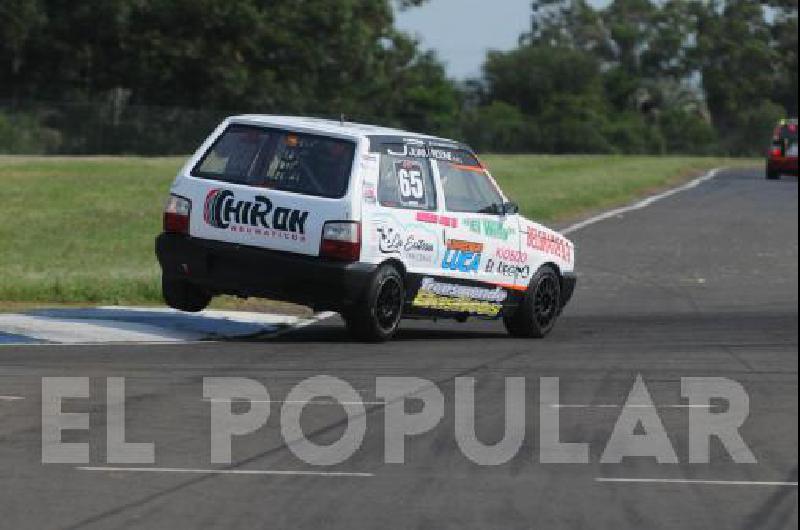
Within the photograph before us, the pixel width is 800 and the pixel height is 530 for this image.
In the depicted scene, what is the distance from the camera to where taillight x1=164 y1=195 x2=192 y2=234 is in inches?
634

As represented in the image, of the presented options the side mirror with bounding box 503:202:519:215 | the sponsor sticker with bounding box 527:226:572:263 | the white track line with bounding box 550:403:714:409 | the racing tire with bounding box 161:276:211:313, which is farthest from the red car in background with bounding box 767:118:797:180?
the white track line with bounding box 550:403:714:409

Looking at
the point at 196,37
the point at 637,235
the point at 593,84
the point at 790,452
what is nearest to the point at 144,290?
the point at 790,452

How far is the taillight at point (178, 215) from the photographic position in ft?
52.9

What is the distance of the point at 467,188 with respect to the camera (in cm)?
1714

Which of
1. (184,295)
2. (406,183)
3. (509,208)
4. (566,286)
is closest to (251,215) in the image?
(184,295)

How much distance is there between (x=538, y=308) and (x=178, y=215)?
3382 millimetres

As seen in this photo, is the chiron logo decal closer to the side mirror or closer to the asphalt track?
the asphalt track

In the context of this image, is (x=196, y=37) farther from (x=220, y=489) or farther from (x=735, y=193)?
(x=220, y=489)

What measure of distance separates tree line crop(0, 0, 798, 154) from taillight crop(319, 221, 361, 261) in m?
45.0

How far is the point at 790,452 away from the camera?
10.6m

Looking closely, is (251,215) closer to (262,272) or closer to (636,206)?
(262,272)

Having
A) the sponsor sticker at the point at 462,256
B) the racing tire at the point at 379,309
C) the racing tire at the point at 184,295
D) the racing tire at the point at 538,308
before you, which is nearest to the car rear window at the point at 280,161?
the racing tire at the point at 379,309

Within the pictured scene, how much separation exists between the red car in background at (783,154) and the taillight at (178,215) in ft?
152

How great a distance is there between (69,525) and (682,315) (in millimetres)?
11979
